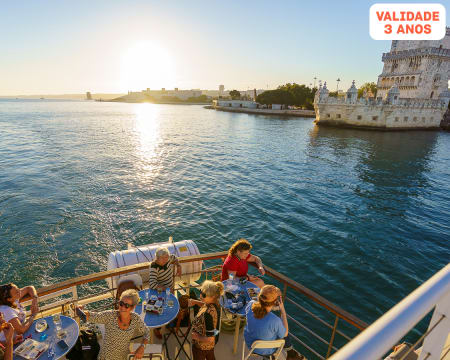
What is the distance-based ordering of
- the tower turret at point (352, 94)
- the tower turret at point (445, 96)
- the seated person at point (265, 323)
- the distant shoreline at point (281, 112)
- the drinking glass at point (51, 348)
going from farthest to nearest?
the distant shoreline at point (281, 112) < the tower turret at point (445, 96) < the tower turret at point (352, 94) < the seated person at point (265, 323) < the drinking glass at point (51, 348)

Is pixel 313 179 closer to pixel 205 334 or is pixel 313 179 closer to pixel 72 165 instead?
pixel 205 334

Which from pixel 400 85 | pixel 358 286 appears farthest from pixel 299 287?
pixel 400 85

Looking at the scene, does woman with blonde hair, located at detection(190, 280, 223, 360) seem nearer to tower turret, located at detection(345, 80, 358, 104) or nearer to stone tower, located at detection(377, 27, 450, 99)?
tower turret, located at detection(345, 80, 358, 104)

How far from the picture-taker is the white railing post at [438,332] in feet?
4.92

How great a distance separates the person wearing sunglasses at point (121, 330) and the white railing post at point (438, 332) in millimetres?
3601

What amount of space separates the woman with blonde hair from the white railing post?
2844 mm

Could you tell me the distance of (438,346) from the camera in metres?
1.57

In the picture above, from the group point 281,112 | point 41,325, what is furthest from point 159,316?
point 281,112

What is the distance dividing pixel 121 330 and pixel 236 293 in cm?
231

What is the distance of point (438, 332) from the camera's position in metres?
1.56

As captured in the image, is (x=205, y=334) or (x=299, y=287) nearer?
(x=205, y=334)

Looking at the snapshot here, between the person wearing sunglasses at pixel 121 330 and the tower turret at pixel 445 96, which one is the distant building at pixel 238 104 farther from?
the person wearing sunglasses at pixel 121 330

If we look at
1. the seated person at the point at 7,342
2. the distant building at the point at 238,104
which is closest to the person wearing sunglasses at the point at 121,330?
the seated person at the point at 7,342

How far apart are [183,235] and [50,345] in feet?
34.3
